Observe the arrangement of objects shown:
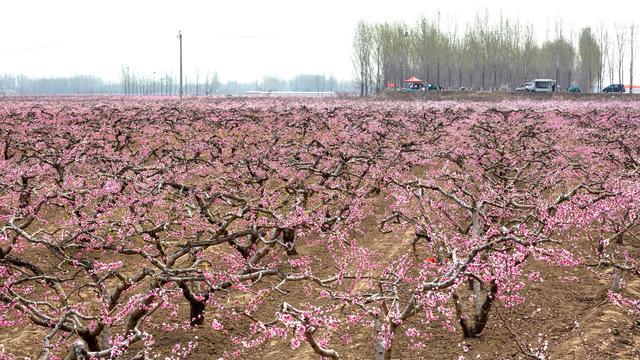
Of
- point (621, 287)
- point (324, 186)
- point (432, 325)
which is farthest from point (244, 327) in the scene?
point (621, 287)

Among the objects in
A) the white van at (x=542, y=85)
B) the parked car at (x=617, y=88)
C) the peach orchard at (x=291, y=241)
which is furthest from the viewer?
the parked car at (x=617, y=88)

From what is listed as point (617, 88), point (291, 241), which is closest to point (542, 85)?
point (617, 88)

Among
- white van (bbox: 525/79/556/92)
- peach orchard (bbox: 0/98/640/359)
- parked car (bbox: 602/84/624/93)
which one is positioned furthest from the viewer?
parked car (bbox: 602/84/624/93)

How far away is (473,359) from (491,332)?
74 cm

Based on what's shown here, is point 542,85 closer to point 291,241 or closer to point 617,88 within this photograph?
point 617,88

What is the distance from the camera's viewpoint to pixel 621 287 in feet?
27.9

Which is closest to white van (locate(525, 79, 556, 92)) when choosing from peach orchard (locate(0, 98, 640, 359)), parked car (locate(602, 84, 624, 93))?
parked car (locate(602, 84, 624, 93))

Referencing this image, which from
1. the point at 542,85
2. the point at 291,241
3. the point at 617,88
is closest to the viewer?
the point at 291,241

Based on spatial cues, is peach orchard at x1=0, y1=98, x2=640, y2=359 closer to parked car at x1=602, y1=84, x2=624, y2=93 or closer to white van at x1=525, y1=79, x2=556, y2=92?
white van at x1=525, y1=79, x2=556, y2=92

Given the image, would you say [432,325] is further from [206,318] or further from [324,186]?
[324,186]

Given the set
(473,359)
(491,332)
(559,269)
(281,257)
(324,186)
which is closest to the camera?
(473,359)

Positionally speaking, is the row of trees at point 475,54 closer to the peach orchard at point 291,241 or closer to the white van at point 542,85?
the white van at point 542,85

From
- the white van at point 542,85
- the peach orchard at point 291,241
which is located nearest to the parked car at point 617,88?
the white van at point 542,85

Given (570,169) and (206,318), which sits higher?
(570,169)
